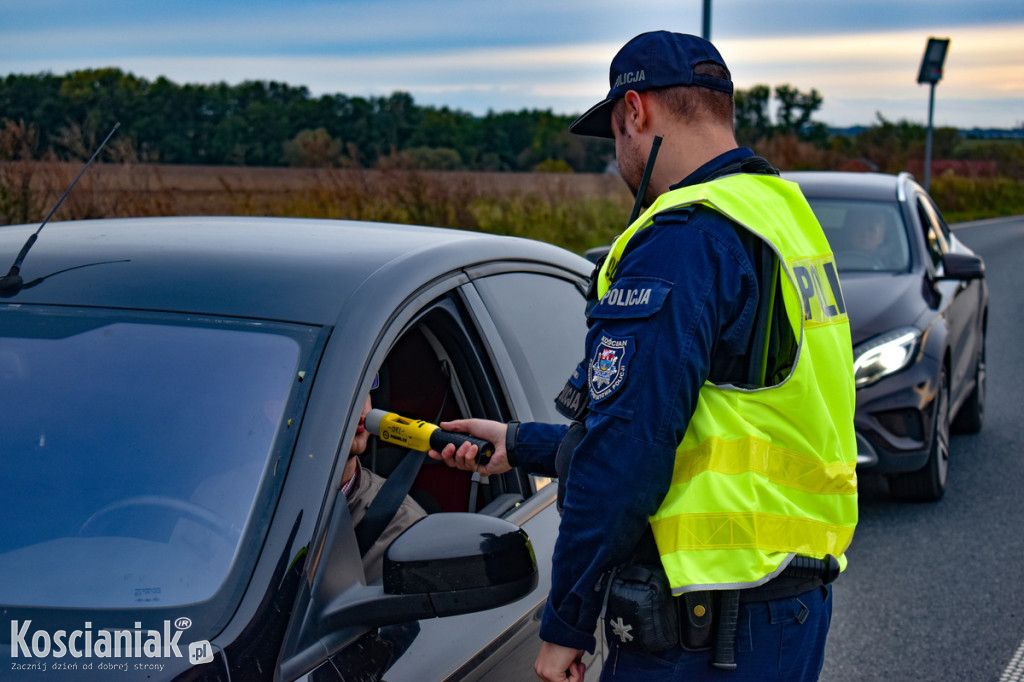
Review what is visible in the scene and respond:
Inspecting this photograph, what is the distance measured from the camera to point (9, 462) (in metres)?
1.90

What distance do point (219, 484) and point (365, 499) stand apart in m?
0.66

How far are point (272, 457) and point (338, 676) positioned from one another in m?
0.38

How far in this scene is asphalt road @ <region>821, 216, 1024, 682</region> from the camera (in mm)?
3996

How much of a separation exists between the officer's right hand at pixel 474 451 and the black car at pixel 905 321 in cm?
360

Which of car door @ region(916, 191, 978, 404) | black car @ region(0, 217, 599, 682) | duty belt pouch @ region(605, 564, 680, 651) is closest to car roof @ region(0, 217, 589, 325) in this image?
black car @ region(0, 217, 599, 682)

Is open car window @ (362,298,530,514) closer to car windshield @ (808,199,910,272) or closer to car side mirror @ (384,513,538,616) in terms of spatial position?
car side mirror @ (384,513,538,616)

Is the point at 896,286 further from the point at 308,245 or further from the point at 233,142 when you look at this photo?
the point at 233,142

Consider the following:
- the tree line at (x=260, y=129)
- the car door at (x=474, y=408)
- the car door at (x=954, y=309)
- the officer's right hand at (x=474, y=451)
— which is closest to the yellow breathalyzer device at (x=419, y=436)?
the officer's right hand at (x=474, y=451)

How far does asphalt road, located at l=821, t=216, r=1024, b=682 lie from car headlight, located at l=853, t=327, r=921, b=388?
0.78 metres

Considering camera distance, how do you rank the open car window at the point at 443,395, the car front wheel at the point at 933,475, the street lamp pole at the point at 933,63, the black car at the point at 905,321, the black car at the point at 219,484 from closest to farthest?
the black car at the point at 219,484, the open car window at the point at 443,395, the black car at the point at 905,321, the car front wheel at the point at 933,475, the street lamp pole at the point at 933,63

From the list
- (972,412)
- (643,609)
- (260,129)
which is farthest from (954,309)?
(260,129)

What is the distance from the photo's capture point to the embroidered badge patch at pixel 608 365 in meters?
1.74

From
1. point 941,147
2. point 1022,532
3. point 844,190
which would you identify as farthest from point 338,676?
point 941,147

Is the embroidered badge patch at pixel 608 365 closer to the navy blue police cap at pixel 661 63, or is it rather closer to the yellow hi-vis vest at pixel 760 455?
the yellow hi-vis vest at pixel 760 455
